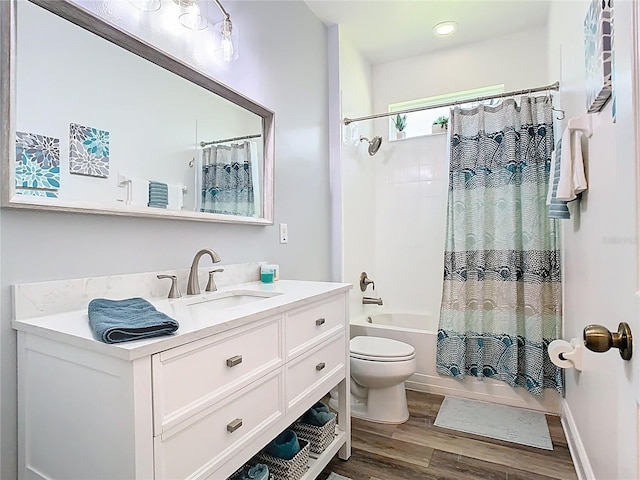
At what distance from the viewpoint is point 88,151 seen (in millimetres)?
1212

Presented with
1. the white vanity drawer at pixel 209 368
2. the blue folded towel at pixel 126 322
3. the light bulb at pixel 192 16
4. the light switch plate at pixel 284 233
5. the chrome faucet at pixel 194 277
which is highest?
the light bulb at pixel 192 16

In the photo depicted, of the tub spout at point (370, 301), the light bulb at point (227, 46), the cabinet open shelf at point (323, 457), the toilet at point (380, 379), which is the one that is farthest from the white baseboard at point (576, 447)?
the light bulb at point (227, 46)

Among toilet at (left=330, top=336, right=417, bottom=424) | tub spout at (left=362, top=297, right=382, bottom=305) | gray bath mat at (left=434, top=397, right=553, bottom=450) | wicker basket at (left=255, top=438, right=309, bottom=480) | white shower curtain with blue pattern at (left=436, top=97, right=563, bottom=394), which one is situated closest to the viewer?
wicker basket at (left=255, top=438, right=309, bottom=480)

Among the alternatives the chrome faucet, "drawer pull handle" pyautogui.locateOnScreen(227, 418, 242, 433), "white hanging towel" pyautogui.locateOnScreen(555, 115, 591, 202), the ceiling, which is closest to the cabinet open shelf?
"drawer pull handle" pyautogui.locateOnScreen(227, 418, 242, 433)

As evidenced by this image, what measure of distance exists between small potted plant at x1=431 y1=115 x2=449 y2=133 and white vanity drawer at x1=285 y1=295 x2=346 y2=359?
202 cm

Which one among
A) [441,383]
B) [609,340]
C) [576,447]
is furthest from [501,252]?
[609,340]

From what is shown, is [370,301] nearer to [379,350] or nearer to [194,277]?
[379,350]

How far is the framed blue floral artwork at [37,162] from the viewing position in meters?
1.03

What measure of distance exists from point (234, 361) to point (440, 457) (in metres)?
1.36

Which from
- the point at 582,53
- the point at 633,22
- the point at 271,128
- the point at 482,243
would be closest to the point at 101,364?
the point at 633,22

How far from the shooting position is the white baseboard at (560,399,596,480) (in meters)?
1.60

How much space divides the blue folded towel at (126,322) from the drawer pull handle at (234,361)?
236mm

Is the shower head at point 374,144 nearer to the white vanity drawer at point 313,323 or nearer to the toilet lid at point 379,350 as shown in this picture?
the toilet lid at point 379,350

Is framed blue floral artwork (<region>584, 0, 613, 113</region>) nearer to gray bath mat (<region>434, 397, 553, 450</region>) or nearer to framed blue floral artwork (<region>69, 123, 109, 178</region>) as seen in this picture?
framed blue floral artwork (<region>69, 123, 109, 178</region>)
